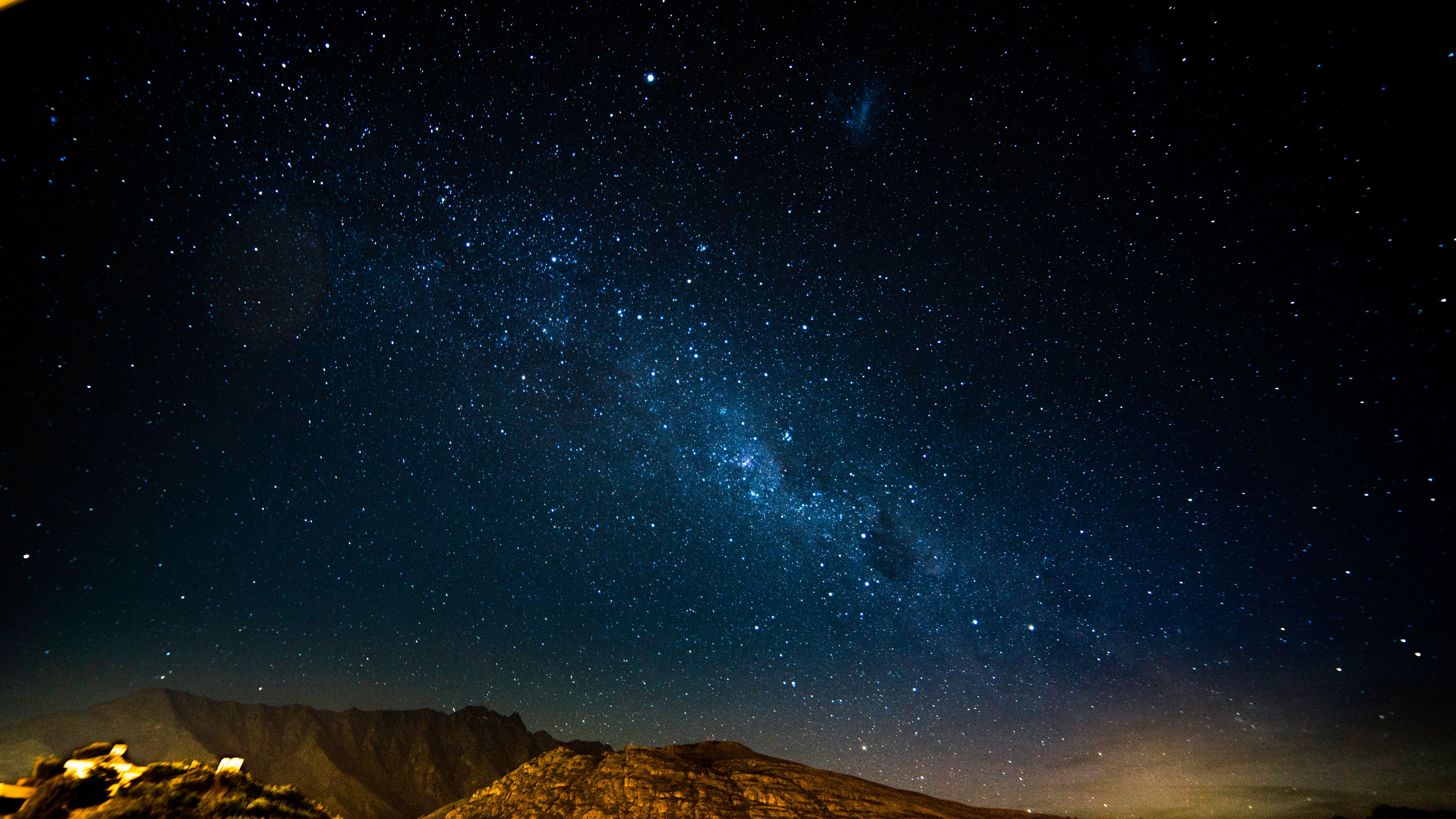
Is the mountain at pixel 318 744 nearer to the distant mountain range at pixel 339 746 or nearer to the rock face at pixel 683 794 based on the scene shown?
the distant mountain range at pixel 339 746

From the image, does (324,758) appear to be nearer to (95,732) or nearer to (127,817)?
(95,732)

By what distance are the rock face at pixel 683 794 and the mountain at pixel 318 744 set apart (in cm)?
11166

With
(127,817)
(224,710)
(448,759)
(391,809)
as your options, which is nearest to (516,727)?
(448,759)

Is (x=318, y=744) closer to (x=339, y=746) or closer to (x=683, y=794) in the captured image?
(x=339, y=746)

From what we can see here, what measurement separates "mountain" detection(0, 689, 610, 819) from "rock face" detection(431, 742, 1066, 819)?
112m

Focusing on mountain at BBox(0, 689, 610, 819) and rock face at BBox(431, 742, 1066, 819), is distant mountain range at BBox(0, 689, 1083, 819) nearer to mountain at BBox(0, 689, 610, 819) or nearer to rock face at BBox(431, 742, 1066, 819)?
mountain at BBox(0, 689, 610, 819)

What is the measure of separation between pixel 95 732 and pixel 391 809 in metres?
85.3

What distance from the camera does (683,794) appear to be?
104 feet

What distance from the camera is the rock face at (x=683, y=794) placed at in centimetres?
2983

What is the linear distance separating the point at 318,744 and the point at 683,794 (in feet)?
481

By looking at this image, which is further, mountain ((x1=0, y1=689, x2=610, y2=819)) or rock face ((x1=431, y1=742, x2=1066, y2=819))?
mountain ((x1=0, y1=689, x2=610, y2=819))

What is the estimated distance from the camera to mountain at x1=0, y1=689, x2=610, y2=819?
119 metres

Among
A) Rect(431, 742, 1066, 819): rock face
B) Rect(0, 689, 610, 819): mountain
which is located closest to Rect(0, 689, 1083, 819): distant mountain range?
Rect(0, 689, 610, 819): mountain

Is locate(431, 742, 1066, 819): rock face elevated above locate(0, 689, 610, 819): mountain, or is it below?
above
